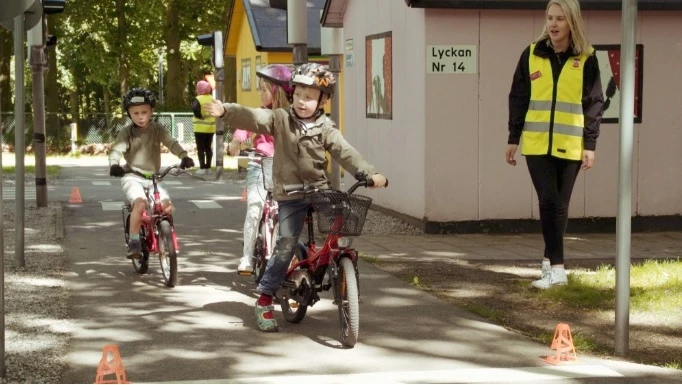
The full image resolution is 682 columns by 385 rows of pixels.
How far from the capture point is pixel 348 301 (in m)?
7.53

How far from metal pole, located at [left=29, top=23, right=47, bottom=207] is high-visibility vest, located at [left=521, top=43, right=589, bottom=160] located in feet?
29.2

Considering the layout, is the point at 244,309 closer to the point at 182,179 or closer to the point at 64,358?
the point at 64,358

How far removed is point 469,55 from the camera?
45.6 feet

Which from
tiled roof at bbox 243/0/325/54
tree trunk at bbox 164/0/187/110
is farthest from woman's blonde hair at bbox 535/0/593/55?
tree trunk at bbox 164/0/187/110

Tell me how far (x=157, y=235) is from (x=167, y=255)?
12.8 inches

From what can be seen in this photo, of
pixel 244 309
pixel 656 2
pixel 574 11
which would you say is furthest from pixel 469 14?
pixel 244 309

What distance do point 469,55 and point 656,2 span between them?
2.13m

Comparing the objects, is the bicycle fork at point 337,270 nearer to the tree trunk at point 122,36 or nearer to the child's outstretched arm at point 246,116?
the child's outstretched arm at point 246,116

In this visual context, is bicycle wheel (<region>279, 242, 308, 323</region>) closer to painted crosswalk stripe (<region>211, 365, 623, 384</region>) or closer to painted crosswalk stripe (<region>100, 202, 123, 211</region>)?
painted crosswalk stripe (<region>211, 365, 623, 384</region>)

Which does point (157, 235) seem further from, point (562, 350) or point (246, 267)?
point (562, 350)

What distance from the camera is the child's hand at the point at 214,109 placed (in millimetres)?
7171

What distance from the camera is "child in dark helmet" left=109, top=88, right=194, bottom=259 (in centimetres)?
1040

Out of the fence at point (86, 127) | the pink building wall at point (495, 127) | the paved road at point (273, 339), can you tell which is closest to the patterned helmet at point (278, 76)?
the paved road at point (273, 339)

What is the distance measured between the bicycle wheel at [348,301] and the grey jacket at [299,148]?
647mm
